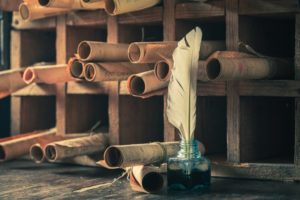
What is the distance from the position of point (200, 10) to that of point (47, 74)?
56 centimetres

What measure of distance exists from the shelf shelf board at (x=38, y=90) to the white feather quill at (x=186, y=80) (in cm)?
72

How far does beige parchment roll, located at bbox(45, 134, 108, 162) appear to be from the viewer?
2.12 meters

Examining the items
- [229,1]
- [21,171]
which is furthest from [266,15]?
[21,171]

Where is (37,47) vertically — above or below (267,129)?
above

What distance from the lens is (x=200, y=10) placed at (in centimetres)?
206

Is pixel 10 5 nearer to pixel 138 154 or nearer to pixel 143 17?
pixel 143 17

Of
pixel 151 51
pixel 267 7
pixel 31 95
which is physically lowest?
pixel 31 95

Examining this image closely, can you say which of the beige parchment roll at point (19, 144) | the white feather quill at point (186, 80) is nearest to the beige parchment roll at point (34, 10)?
the beige parchment roll at point (19, 144)

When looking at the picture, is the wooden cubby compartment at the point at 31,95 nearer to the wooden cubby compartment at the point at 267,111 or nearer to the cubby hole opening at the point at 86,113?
the cubby hole opening at the point at 86,113

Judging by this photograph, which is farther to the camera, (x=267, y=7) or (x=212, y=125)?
(x=212, y=125)

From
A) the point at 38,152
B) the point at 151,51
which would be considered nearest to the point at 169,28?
the point at 151,51

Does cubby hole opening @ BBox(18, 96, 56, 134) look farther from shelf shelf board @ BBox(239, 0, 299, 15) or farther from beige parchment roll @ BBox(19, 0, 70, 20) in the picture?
shelf shelf board @ BBox(239, 0, 299, 15)

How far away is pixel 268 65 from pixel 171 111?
0.33 m

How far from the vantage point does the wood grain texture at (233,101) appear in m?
1.99
